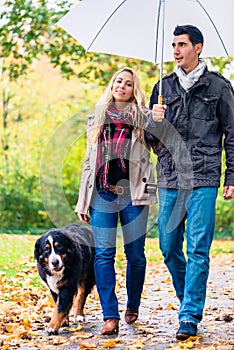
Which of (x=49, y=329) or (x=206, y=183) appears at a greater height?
(x=206, y=183)

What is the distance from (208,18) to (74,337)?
9.36 feet

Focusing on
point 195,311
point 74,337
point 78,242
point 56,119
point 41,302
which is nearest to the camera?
point 195,311

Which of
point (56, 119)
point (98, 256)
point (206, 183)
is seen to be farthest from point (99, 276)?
point (56, 119)

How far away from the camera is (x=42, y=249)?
5523mm

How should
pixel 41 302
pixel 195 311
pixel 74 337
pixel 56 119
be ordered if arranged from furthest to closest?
pixel 56 119
pixel 41 302
pixel 74 337
pixel 195 311

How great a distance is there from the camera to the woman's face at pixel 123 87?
5391mm

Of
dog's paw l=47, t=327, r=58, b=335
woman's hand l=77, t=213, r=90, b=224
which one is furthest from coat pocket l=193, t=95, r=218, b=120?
dog's paw l=47, t=327, r=58, b=335

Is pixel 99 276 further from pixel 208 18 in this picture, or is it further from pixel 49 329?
pixel 208 18

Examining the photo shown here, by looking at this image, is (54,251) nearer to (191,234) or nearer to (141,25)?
(191,234)

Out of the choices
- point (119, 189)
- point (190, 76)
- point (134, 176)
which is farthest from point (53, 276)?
point (190, 76)

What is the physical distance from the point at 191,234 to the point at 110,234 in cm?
66

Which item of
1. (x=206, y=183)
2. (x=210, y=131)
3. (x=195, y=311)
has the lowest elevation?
(x=195, y=311)

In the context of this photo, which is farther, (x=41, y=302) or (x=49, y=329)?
(x=41, y=302)

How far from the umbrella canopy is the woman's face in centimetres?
46
